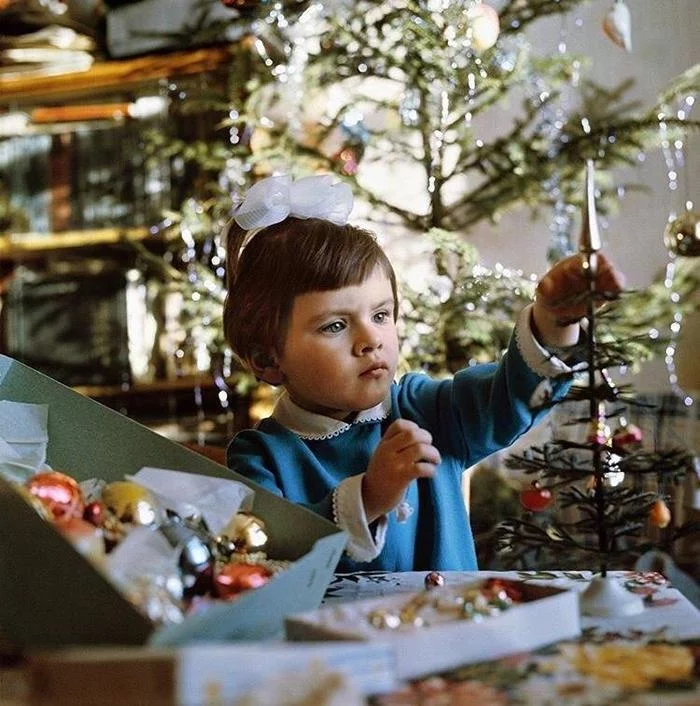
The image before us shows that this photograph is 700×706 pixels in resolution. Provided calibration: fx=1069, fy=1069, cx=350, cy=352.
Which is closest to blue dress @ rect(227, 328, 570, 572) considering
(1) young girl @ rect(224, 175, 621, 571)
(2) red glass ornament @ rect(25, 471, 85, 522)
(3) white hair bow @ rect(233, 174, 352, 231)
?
(1) young girl @ rect(224, 175, 621, 571)

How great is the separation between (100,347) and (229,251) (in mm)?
2078

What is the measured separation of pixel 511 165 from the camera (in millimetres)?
2561

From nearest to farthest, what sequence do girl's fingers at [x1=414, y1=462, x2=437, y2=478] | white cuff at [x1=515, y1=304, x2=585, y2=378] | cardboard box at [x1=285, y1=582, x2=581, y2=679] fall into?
cardboard box at [x1=285, y1=582, x2=581, y2=679], girl's fingers at [x1=414, y1=462, x2=437, y2=478], white cuff at [x1=515, y1=304, x2=585, y2=378]

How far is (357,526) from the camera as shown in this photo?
86cm

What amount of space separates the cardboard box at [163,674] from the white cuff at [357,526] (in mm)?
368

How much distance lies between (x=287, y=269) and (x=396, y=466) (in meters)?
0.34

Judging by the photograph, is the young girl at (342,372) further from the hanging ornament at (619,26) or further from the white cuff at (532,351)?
the hanging ornament at (619,26)

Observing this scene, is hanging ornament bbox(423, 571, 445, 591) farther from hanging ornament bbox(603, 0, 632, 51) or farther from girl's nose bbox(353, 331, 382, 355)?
hanging ornament bbox(603, 0, 632, 51)

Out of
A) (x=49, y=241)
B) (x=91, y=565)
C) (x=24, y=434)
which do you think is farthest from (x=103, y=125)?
(x=91, y=565)

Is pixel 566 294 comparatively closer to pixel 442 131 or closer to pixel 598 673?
pixel 598 673

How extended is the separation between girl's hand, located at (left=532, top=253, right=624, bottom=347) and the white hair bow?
0.92ft

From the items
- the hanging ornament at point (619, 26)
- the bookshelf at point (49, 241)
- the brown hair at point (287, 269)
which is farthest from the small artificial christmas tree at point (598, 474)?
the bookshelf at point (49, 241)

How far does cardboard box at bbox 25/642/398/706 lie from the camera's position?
1.52 feet

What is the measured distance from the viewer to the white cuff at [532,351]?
0.99 metres
